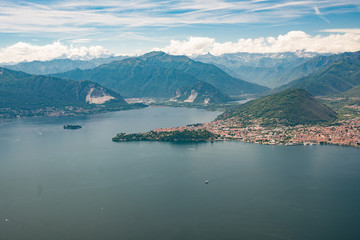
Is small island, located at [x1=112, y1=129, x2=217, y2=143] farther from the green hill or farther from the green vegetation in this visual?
the green hill

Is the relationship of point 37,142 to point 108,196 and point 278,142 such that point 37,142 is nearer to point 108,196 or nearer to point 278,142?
point 108,196

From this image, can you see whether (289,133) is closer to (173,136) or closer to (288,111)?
(288,111)

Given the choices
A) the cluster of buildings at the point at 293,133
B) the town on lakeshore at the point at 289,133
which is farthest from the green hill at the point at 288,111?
the cluster of buildings at the point at 293,133

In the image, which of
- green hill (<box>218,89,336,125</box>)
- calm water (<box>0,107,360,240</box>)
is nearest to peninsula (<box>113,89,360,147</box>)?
green hill (<box>218,89,336,125</box>)

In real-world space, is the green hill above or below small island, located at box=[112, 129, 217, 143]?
above

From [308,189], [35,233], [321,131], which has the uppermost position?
[321,131]

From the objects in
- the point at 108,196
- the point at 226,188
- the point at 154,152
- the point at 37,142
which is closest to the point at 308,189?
the point at 226,188
